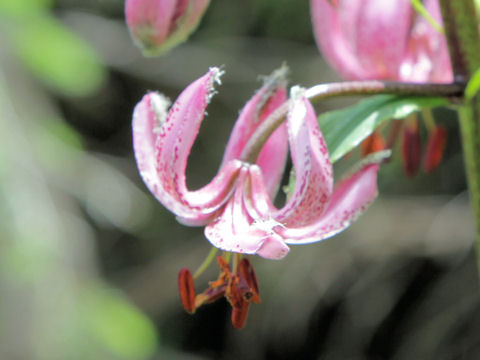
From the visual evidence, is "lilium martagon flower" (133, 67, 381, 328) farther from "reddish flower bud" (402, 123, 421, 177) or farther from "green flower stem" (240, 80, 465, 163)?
"reddish flower bud" (402, 123, 421, 177)

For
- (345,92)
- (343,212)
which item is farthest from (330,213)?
(345,92)

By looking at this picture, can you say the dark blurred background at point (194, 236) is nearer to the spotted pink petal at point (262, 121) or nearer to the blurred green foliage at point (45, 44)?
the blurred green foliage at point (45, 44)

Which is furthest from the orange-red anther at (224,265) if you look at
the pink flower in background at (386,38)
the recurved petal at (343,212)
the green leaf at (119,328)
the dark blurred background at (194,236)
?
the dark blurred background at (194,236)

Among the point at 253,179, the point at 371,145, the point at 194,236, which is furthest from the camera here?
the point at 194,236

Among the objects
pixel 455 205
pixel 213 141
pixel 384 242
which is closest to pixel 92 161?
pixel 213 141

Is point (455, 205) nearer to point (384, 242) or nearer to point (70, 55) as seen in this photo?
point (384, 242)

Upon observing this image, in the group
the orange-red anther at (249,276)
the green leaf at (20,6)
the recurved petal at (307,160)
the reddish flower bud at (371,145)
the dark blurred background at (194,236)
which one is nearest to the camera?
the recurved petal at (307,160)

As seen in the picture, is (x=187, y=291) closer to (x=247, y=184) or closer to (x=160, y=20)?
(x=247, y=184)
